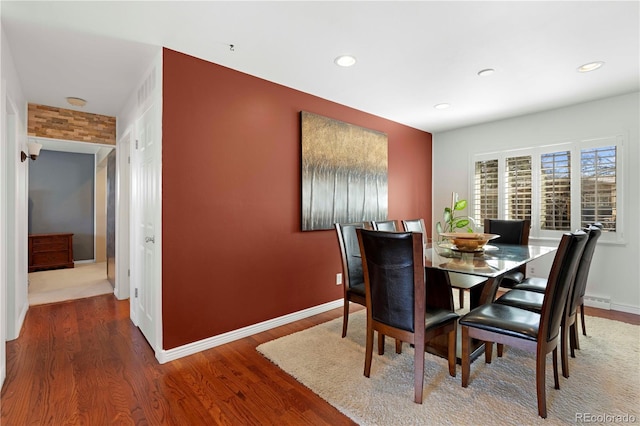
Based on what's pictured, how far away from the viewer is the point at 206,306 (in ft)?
8.73

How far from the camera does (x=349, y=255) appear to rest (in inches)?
111

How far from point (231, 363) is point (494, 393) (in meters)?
1.78

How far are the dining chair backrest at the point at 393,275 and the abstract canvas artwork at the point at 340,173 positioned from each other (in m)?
1.38

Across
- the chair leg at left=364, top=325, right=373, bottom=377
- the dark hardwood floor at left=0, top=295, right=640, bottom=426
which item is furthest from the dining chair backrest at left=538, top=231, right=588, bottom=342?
the dark hardwood floor at left=0, top=295, right=640, bottom=426

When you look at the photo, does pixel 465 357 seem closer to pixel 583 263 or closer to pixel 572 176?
pixel 583 263

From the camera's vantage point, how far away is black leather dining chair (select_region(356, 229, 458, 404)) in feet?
6.03

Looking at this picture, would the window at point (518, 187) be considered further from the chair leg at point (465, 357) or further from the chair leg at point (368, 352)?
the chair leg at point (368, 352)

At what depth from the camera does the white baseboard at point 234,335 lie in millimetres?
2449

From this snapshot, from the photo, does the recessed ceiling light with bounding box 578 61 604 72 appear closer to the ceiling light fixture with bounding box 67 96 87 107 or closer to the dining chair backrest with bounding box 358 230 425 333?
the dining chair backrest with bounding box 358 230 425 333

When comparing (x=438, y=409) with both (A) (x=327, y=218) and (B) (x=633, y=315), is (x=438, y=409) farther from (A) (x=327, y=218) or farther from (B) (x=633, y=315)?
(B) (x=633, y=315)

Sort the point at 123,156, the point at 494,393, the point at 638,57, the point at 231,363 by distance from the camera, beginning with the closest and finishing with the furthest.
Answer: the point at 494,393
the point at 231,363
the point at 638,57
the point at 123,156

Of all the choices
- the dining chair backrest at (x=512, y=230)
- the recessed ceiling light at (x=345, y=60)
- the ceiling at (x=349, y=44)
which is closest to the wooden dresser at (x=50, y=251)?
the ceiling at (x=349, y=44)

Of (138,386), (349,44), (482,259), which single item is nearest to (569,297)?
(482,259)

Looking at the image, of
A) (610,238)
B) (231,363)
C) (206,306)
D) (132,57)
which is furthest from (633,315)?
(132,57)
